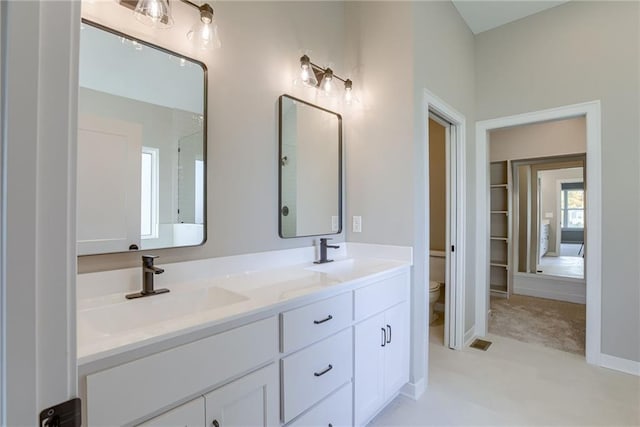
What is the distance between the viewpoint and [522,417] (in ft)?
6.02

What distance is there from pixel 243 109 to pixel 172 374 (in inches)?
51.8

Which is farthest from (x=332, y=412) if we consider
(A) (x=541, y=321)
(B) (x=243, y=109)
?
(A) (x=541, y=321)

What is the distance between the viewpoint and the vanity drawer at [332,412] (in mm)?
1351

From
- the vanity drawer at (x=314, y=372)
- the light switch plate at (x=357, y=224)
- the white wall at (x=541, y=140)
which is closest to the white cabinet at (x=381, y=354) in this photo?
the vanity drawer at (x=314, y=372)

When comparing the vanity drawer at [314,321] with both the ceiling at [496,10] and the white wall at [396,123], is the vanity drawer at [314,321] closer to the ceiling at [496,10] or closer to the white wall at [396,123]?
the white wall at [396,123]

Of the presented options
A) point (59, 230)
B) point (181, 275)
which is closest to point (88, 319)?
point (181, 275)

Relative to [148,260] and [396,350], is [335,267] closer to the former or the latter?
[396,350]

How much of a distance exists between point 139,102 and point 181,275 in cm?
80

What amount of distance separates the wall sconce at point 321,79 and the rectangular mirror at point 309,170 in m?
0.13

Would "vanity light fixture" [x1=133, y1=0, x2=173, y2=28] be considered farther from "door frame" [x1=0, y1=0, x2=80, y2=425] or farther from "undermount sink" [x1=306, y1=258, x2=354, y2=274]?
"undermount sink" [x1=306, y1=258, x2=354, y2=274]

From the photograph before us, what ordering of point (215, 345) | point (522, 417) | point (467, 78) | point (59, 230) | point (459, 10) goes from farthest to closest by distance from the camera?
point (467, 78), point (459, 10), point (522, 417), point (215, 345), point (59, 230)

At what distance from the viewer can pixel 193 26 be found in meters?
1.51

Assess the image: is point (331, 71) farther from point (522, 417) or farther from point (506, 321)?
point (506, 321)

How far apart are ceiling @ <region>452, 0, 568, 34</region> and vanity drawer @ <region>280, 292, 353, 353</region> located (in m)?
2.64
